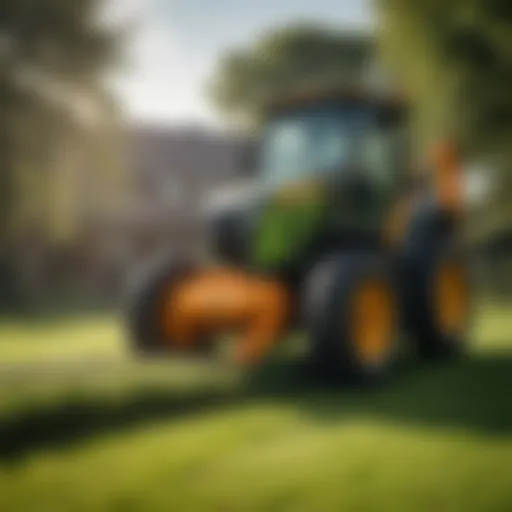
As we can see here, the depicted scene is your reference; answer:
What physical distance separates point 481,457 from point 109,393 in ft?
1.68

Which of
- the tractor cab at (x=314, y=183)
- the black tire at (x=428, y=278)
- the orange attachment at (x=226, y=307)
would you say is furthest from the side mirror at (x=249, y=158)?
the black tire at (x=428, y=278)

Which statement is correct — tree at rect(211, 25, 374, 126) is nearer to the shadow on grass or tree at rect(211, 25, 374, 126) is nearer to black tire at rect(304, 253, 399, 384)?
black tire at rect(304, 253, 399, 384)

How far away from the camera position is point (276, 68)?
1439 mm

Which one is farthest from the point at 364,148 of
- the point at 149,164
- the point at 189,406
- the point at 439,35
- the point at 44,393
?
the point at 44,393

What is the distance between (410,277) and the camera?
1550mm

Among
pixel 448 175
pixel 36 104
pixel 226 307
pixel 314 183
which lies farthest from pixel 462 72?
pixel 36 104

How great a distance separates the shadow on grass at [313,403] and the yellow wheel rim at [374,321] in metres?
0.05

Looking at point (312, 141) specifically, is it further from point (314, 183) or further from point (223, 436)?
point (223, 436)

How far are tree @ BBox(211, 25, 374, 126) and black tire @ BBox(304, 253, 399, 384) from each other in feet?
0.82

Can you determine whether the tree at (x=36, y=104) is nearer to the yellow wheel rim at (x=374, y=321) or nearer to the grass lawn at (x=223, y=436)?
the grass lawn at (x=223, y=436)

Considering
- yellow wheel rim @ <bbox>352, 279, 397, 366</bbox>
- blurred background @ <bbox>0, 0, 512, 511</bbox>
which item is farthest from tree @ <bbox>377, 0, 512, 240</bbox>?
yellow wheel rim @ <bbox>352, 279, 397, 366</bbox>

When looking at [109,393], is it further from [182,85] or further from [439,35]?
[439,35]

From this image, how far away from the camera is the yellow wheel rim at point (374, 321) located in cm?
147

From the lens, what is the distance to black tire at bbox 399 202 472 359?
4.93ft
